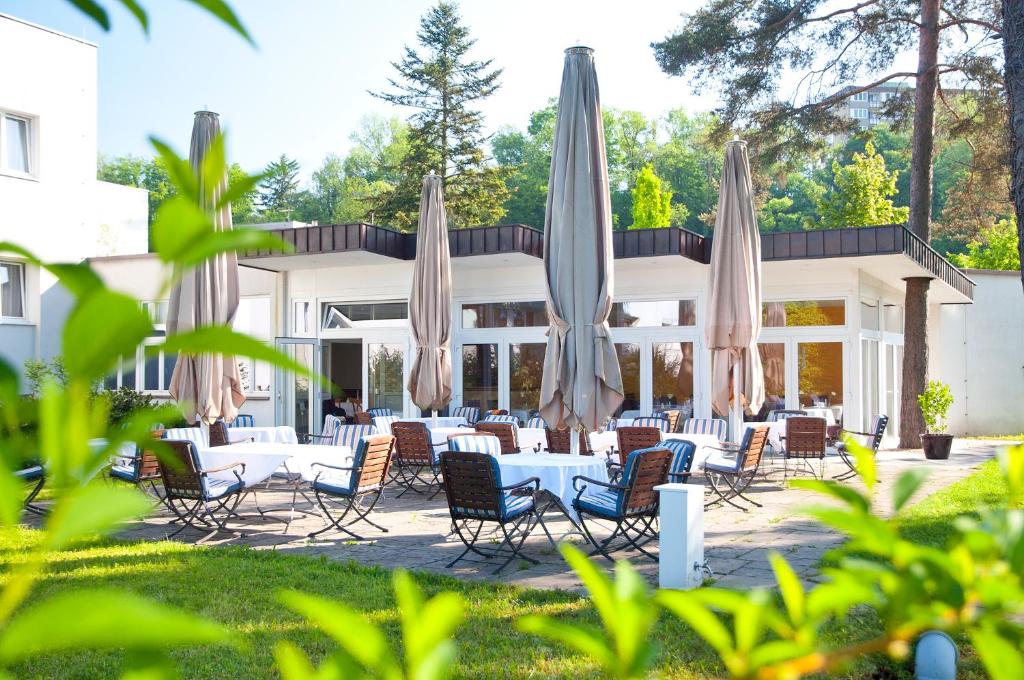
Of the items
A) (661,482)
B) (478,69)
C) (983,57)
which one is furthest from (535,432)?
(478,69)

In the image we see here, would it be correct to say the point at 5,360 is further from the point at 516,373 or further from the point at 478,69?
the point at 478,69

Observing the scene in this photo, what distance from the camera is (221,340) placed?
49 cm

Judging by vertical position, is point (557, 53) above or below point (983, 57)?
below

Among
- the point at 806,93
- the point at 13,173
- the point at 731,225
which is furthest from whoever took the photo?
A: the point at 806,93

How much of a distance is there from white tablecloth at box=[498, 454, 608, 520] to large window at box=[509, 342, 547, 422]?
33.1 ft

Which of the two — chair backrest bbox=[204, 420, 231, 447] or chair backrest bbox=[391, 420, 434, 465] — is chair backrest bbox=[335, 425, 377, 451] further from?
chair backrest bbox=[204, 420, 231, 447]

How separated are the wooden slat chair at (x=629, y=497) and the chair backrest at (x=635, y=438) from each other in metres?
2.30

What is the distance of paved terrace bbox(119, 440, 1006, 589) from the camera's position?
265 inches

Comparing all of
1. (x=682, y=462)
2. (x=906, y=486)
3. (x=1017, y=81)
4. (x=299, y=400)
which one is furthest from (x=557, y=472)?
(x=299, y=400)

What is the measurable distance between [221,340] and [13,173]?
19755mm

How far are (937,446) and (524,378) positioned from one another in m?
7.58

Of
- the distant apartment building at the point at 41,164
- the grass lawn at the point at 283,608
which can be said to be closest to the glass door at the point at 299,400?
the distant apartment building at the point at 41,164

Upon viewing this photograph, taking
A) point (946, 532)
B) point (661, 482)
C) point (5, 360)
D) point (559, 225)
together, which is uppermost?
point (559, 225)

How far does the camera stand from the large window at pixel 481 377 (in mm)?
18469
